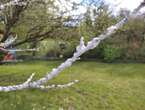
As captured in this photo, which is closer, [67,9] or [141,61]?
[67,9]

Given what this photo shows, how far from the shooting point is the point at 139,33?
27.8m

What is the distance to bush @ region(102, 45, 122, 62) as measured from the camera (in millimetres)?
27500

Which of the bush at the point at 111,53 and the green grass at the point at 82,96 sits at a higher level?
the bush at the point at 111,53

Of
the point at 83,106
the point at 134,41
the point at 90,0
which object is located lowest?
the point at 83,106

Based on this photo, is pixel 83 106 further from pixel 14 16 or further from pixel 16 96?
pixel 14 16

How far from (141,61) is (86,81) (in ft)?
32.9

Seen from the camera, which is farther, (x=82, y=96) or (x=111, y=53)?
(x=111, y=53)

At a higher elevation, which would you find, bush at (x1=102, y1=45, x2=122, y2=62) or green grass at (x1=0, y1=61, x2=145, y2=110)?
bush at (x1=102, y1=45, x2=122, y2=62)

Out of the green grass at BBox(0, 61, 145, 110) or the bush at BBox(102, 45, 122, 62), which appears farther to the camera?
the bush at BBox(102, 45, 122, 62)

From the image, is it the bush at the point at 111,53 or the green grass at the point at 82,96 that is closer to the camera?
the green grass at the point at 82,96

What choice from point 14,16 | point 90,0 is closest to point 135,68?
point 90,0

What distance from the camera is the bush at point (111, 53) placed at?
27500mm

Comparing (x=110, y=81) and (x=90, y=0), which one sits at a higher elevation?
(x=90, y=0)

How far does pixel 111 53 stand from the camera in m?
27.5
